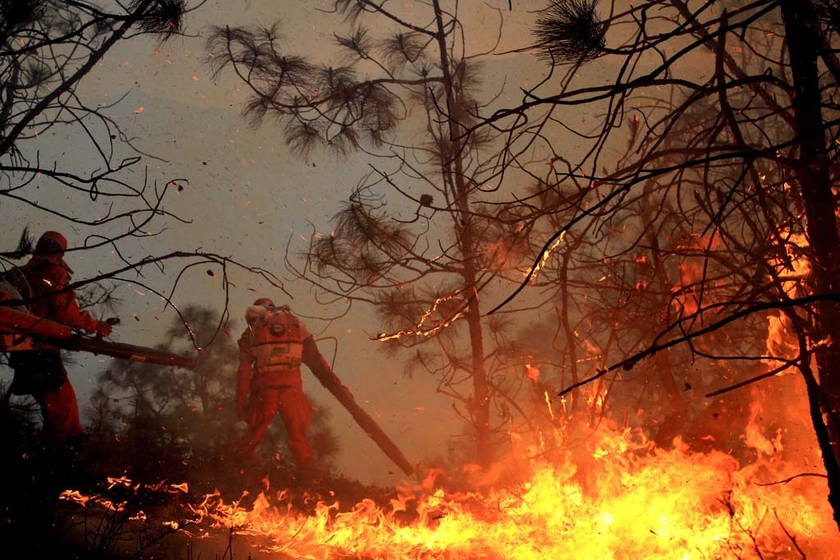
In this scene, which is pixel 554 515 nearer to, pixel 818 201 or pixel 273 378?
pixel 818 201

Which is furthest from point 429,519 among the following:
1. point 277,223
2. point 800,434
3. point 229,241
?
point 277,223

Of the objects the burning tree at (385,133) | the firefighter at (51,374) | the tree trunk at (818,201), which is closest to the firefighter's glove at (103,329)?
the firefighter at (51,374)

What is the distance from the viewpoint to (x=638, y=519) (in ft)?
15.9

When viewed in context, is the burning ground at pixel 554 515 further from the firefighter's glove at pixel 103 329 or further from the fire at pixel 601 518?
the firefighter's glove at pixel 103 329

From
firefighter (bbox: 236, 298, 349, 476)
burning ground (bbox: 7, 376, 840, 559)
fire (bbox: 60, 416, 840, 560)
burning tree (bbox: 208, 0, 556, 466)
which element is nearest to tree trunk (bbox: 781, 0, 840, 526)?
burning ground (bbox: 7, 376, 840, 559)

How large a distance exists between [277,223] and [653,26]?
29463 mm

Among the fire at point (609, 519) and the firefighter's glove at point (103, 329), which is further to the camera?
the firefighter's glove at point (103, 329)

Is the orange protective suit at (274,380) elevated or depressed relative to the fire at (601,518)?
elevated

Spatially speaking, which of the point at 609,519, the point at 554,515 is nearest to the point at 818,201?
the point at 609,519

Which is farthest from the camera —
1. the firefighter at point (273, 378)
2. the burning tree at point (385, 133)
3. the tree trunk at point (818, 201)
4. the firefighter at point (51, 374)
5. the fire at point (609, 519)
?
the firefighter at point (273, 378)

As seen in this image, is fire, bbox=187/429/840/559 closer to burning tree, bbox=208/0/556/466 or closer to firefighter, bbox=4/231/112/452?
burning tree, bbox=208/0/556/466

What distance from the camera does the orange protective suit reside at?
8734 mm

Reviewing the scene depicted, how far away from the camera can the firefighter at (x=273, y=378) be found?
8.73 meters

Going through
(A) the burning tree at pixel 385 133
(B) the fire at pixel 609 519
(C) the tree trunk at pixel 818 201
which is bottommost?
(B) the fire at pixel 609 519
